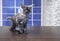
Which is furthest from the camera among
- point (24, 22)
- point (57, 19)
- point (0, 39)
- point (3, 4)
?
point (3, 4)

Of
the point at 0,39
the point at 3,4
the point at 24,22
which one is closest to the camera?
the point at 0,39

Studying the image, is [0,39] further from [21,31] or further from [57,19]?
[57,19]

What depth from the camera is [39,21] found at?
165 inches

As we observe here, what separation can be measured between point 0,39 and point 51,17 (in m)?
2.96

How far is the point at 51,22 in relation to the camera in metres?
3.98

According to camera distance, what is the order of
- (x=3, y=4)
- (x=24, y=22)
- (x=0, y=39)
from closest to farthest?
(x=0, y=39) → (x=24, y=22) → (x=3, y=4)

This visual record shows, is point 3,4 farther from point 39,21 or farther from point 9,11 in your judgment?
point 39,21

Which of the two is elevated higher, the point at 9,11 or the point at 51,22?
the point at 9,11

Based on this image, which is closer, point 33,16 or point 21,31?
point 21,31

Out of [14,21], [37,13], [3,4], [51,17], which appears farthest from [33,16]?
[14,21]

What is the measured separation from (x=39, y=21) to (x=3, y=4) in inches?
37.4

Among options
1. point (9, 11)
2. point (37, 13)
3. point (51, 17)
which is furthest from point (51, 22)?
point (9, 11)

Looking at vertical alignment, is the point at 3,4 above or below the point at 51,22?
above

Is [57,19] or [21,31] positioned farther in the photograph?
[57,19]
